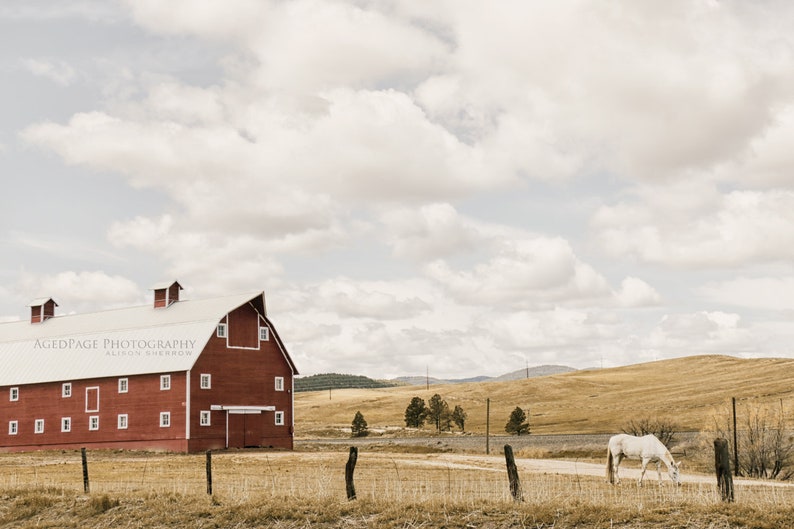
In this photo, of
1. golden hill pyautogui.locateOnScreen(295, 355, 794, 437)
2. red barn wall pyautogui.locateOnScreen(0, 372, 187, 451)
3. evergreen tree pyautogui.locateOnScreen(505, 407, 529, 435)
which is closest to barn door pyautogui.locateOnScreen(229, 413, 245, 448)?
red barn wall pyautogui.locateOnScreen(0, 372, 187, 451)

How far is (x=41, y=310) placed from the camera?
7212cm

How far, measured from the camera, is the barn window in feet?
188

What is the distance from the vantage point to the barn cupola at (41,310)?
7200 cm

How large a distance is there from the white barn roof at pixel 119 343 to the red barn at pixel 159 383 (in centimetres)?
9

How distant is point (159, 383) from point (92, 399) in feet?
19.9

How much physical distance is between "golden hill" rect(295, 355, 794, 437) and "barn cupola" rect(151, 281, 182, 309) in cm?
3958

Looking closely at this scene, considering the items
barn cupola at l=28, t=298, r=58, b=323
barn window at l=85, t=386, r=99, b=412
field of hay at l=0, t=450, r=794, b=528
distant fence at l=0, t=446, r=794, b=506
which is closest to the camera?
field of hay at l=0, t=450, r=794, b=528

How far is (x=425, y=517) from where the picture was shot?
52.8 feet

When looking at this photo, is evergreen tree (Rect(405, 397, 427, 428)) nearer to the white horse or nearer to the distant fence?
the distant fence

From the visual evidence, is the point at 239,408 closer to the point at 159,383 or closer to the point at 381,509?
the point at 159,383

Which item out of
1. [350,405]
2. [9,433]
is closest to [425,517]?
[9,433]

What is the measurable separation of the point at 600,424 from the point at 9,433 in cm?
6299

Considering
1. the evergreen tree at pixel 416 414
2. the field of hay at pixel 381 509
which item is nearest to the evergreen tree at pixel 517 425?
the evergreen tree at pixel 416 414

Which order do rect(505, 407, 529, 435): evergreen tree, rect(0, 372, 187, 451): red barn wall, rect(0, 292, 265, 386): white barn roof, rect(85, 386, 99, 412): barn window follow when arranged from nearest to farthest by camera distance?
1. rect(0, 372, 187, 451): red barn wall
2. rect(0, 292, 265, 386): white barn roof
3. rect(85, 386, 99, 412): barn window
4. rect(505, 407, 529, 435): evergreen tree
